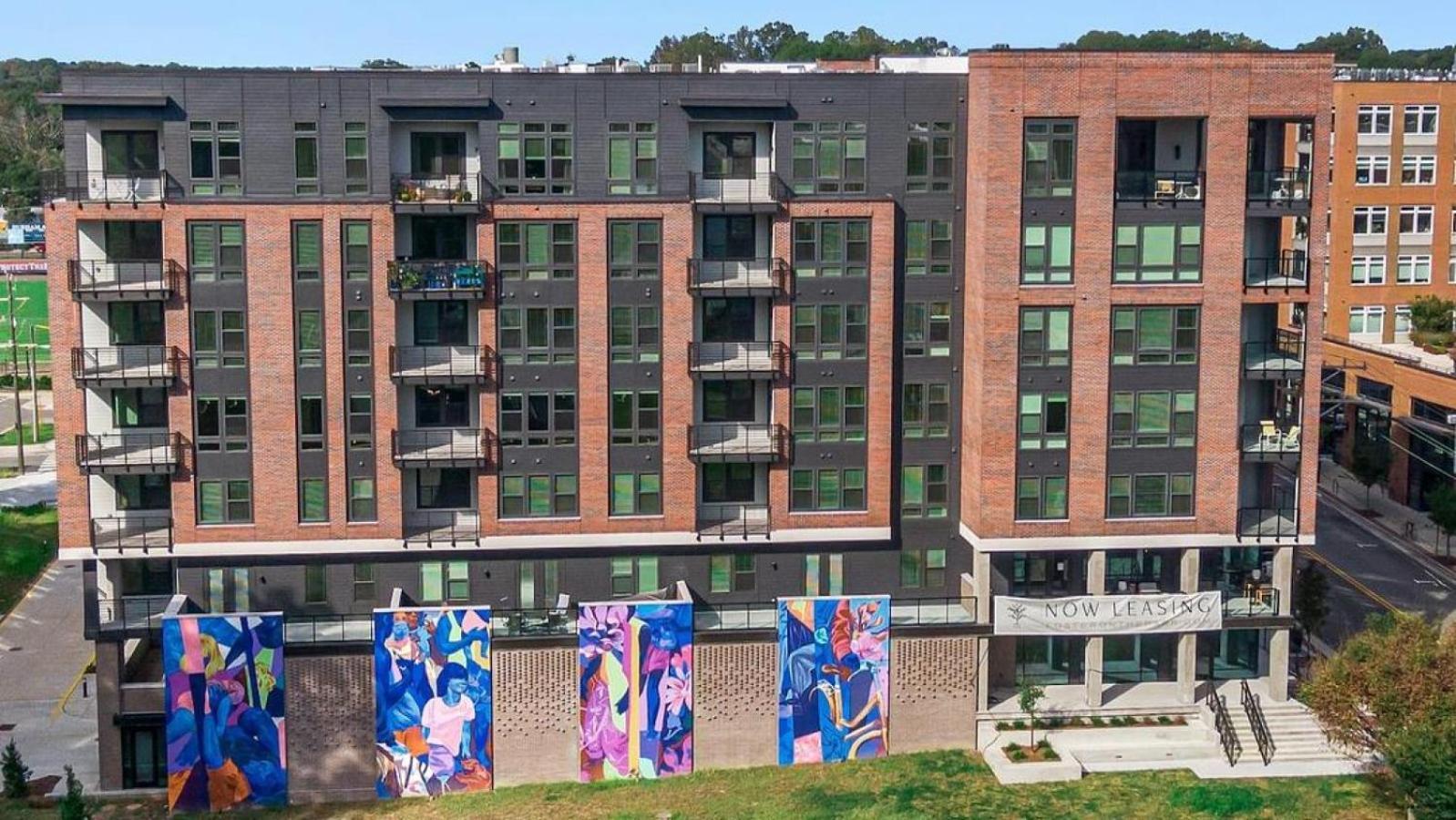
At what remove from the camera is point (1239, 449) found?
5116 centimetres

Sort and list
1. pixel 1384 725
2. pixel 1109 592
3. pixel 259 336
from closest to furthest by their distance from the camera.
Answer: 1. pixel 1384 725
2. pixel 259 336
3. pixel 1109 592

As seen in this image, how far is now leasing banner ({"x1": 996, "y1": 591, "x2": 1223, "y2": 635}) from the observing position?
168ft

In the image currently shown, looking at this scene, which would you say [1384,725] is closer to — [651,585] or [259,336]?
[651,585]

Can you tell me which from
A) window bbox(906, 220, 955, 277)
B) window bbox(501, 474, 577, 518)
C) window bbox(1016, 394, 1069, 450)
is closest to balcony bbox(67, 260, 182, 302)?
window bbox(501, 474, 577, 518)

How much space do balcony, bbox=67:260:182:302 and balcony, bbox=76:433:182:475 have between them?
4.48 meters

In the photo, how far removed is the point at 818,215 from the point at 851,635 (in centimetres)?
1351

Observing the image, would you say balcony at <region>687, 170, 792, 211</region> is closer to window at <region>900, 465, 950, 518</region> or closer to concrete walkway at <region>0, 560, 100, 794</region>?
window at <region>900, 465, 950, 518</region>

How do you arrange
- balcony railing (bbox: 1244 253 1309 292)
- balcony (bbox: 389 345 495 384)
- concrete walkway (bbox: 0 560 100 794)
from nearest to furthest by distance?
balcony (bbox: 389 345 495 384) → balcony railing (bbox: 1244 253 1309 292) → concrete walkway (bbox: 0 560 100 794)

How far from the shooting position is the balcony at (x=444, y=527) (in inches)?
1982

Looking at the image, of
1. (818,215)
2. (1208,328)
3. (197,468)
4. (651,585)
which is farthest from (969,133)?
(197,468)

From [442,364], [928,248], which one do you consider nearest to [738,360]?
[928,248]

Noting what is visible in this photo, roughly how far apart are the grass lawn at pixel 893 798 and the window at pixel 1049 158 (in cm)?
1831

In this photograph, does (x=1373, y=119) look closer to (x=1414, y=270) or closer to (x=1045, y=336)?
(x=1414, y=270)

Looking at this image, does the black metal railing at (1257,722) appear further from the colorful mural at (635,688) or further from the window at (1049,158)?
the colorful mural at (635,688)
